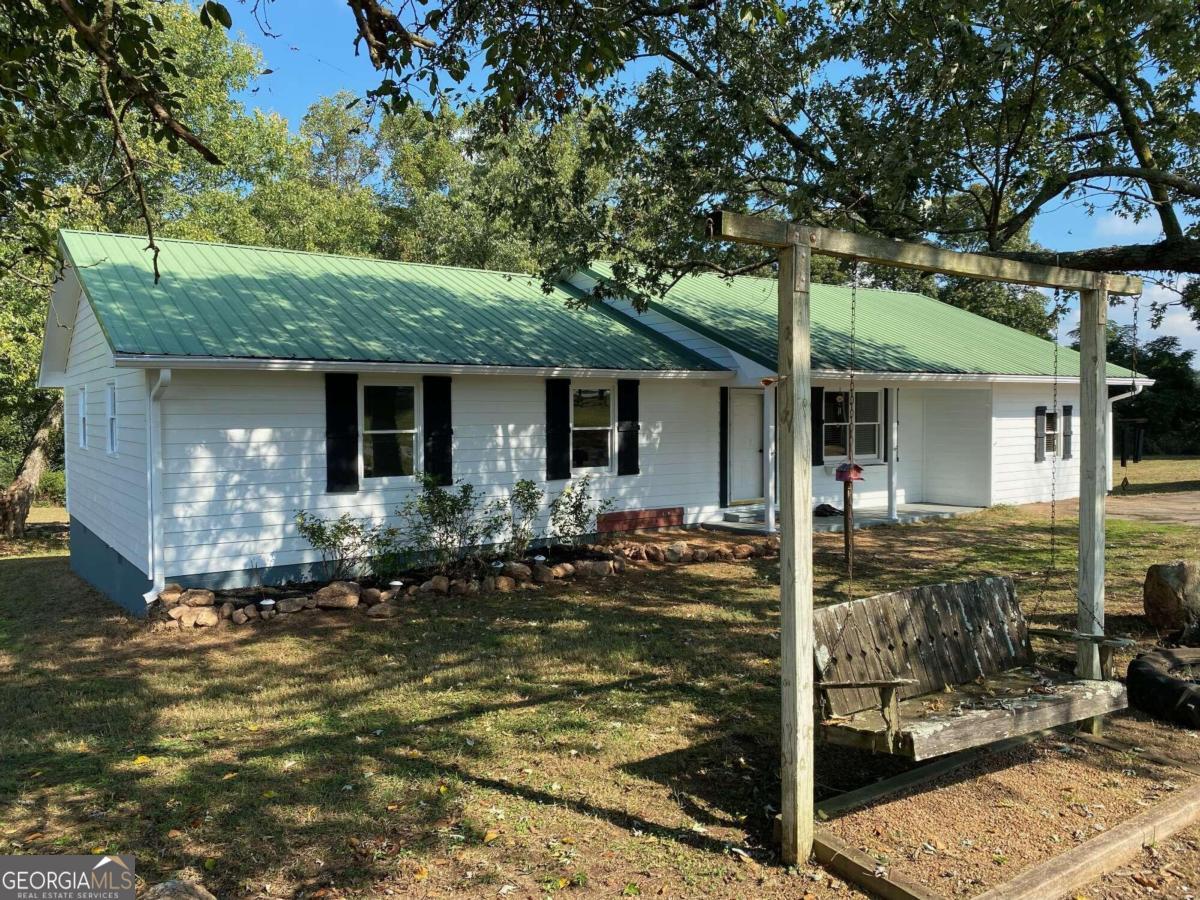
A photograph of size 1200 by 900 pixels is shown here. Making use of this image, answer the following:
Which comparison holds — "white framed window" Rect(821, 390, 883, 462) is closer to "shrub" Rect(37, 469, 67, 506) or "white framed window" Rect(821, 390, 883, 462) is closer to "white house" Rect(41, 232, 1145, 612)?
"white house" Rect(41, 232, 1145, 612)

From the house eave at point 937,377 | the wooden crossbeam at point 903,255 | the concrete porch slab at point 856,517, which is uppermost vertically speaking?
the house eave at point 937,377

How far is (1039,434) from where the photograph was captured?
17906 millimetres

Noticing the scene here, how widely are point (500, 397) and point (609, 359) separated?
182cm

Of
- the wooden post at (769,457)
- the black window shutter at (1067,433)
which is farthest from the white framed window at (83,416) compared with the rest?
the black window shutter at (1067,433)

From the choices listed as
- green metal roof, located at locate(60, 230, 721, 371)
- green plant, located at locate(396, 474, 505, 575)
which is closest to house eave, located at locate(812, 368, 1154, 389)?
green metal roof, located at locate(60, 230, 721, 371)

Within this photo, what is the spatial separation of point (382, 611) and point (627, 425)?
5439 millimetres

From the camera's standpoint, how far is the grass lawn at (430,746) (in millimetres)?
3793

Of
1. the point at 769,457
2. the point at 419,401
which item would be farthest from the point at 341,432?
the point at 769,457

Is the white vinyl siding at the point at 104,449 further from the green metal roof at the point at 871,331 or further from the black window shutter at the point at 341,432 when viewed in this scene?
the green metal roof at the point at 871,331

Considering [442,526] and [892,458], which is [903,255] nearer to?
[442,526]

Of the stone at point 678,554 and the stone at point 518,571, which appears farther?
the stone at point 678,554

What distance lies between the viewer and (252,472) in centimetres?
984

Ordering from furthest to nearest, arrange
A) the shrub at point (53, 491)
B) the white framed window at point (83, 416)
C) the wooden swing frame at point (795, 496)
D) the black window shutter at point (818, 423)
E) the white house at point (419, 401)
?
the shrub at point (53, 491) < the black window shutter at point (818, 423) < the white framed window at point (83, 416) < the white house at point (419, 401) < the wooden swing frame at point (795, 496)

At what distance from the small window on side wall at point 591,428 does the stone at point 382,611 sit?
430 cm
